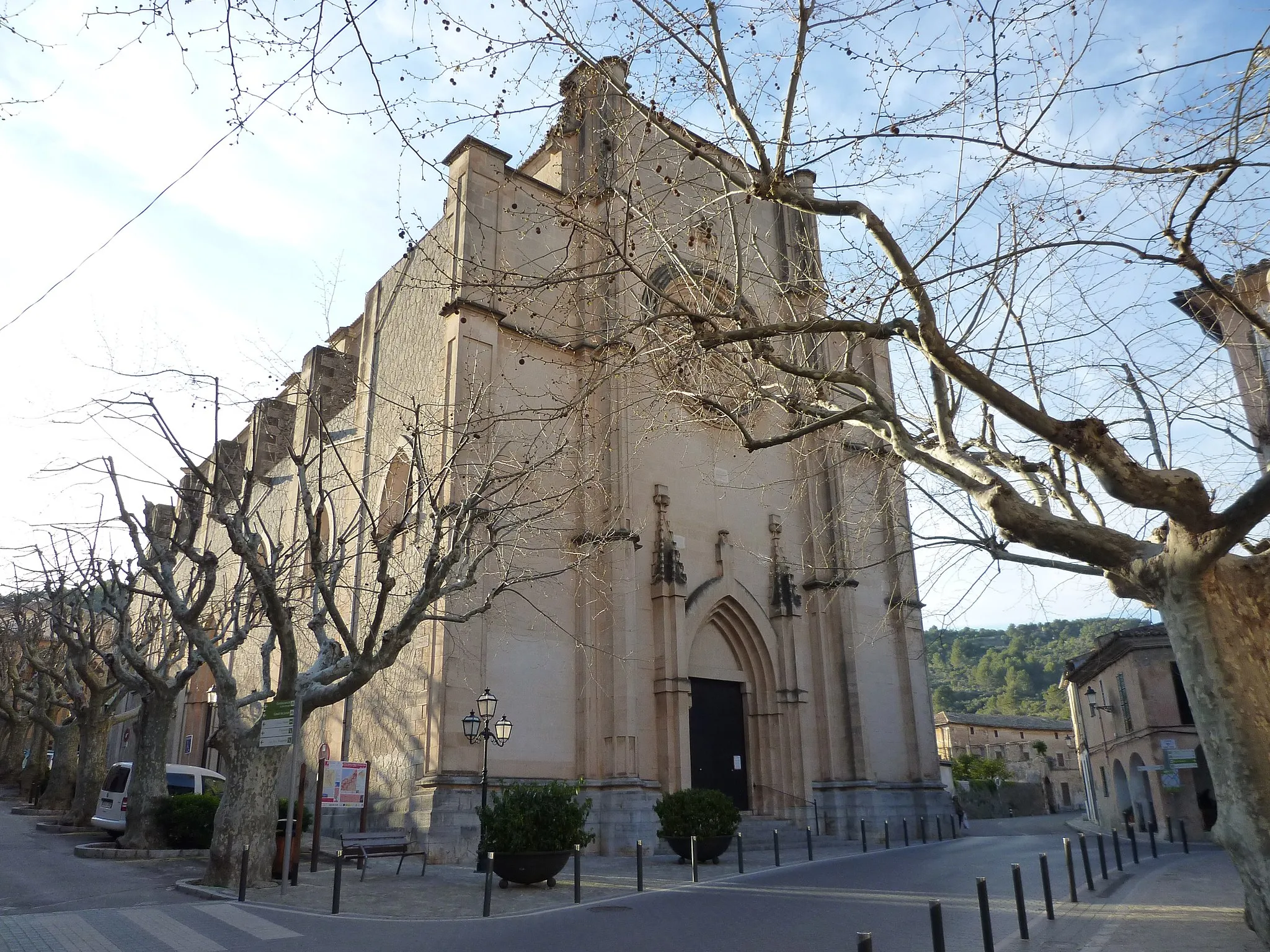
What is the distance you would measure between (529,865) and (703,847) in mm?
4786

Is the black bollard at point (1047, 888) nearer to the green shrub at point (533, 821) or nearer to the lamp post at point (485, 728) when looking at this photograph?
the green shrub at point (533, 821)

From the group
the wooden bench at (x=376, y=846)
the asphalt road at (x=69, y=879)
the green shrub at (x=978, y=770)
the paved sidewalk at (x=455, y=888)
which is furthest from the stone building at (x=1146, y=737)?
the asphalt road at (x=69, y=879)

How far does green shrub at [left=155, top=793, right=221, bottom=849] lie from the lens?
17.8 m

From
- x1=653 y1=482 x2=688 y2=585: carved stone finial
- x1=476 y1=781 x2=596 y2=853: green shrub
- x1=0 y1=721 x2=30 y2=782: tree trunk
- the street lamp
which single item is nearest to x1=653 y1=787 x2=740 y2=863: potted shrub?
x1=476 y1=781 x2=596 y2=853: green shrub

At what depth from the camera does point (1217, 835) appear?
7.28 metres

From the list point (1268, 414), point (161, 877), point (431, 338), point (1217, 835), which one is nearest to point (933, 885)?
point (1217, 835)

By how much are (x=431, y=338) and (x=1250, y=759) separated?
19.8m

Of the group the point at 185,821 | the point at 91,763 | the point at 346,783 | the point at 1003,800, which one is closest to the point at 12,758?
the point at 91,763

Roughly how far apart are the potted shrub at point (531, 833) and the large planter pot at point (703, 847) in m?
3.74

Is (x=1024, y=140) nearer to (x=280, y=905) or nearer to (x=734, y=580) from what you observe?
(x=280, y=905)

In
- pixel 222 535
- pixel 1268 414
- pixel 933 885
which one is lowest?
pixel 933 885

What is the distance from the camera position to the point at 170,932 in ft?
30.8

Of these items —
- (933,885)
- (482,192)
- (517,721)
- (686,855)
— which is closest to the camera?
(933,885)

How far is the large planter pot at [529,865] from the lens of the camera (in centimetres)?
1299
